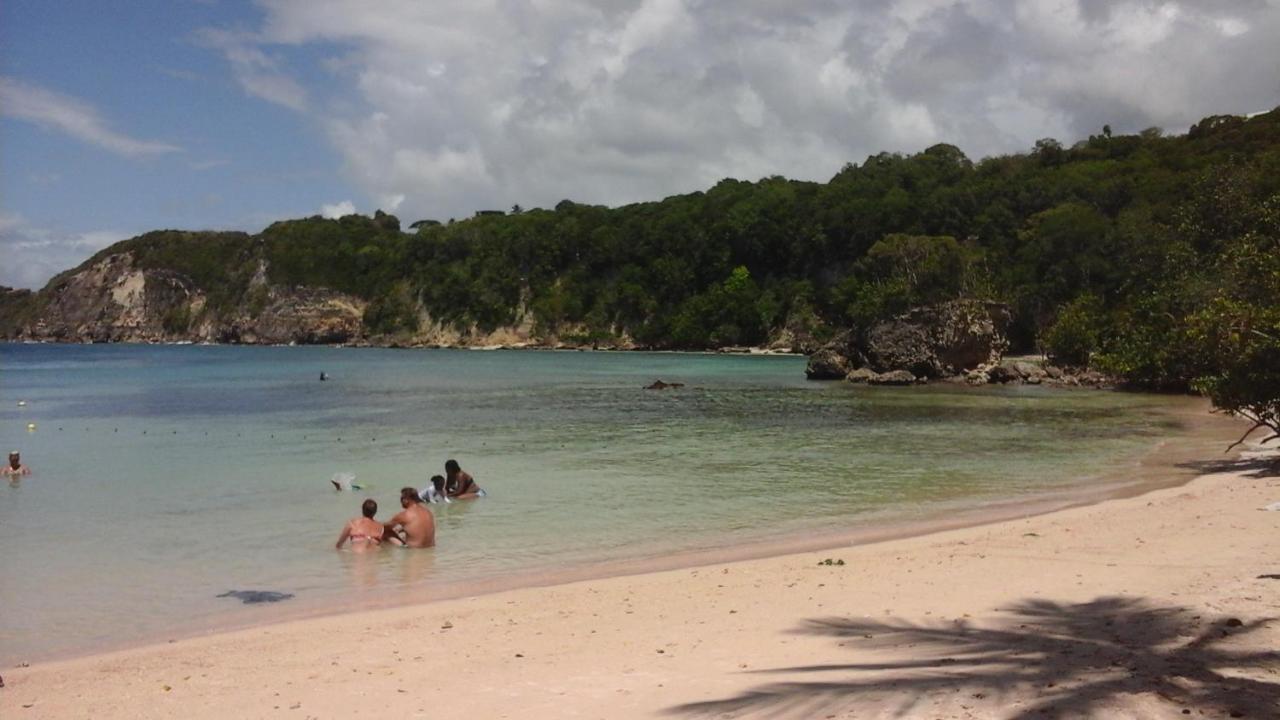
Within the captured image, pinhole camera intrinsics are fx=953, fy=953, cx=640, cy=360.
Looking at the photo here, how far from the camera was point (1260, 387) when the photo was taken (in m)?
16.8

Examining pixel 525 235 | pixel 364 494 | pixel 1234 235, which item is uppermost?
pixel 525 235

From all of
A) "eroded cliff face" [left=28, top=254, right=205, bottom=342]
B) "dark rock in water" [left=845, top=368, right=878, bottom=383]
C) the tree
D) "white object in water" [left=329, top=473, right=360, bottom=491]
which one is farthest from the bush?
"eroded cliff face" [left=28, top=254, right=205, bottom=342]

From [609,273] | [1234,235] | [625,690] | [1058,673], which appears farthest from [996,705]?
[609,273]

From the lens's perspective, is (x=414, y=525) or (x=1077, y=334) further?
(x=1077, y=334)

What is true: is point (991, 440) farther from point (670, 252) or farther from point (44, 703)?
point (670, 252)

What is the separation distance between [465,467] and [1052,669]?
672 inches

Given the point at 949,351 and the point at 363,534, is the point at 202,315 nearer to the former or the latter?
the point at 949,351

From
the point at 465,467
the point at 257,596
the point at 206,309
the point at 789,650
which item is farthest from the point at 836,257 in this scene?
the point at 206,309

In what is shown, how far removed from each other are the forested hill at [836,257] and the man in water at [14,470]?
23.8 metres

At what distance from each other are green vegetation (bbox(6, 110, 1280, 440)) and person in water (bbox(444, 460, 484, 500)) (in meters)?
13.6

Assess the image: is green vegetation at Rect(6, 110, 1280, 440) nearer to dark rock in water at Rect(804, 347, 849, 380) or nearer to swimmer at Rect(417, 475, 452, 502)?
dark rock in water at Rect(804, 347, 849, 380)

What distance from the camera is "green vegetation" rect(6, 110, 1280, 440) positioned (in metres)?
41.6

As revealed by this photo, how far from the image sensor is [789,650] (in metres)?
7.34

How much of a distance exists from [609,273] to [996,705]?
125 metres
